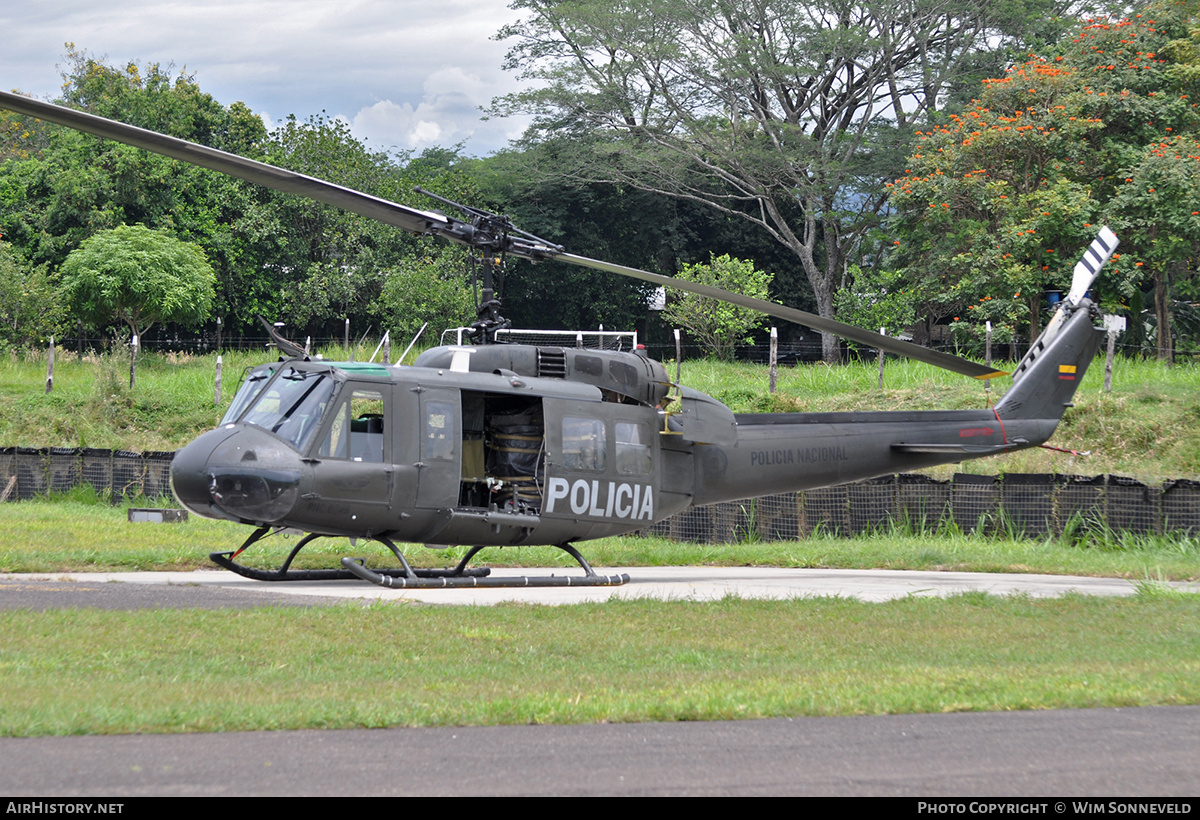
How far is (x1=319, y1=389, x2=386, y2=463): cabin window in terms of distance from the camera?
10.8 meters

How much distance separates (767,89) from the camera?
38.6 meters

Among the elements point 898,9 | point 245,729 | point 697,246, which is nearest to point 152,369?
point 697,246

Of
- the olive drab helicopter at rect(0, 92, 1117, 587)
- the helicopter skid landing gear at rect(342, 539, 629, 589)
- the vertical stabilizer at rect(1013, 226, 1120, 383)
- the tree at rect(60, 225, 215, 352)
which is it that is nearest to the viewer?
the olive drab helicopter at rect(0, 92, 1117, 587)

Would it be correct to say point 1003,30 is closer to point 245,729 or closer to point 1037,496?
point 1037,496

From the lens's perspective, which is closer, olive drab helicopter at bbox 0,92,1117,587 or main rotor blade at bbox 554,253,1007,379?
olive drab helicopter at bbox 0,92,1117,587

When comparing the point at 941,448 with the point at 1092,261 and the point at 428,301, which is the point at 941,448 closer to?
the point at 1092,261

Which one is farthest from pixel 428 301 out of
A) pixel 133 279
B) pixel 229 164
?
pixel 229 164

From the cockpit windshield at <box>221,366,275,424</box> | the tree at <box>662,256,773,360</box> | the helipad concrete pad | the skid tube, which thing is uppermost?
the tree at <box>662,256,773,360</box>

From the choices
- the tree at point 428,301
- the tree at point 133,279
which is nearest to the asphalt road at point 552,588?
the tree at point 428,301

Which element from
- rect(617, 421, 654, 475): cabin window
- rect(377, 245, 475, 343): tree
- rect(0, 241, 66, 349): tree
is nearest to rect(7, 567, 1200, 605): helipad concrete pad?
rect(617, 421, 654, 475): cabin window

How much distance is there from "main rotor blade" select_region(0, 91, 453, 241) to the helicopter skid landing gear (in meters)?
3.45

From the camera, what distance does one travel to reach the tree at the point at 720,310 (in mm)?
34406

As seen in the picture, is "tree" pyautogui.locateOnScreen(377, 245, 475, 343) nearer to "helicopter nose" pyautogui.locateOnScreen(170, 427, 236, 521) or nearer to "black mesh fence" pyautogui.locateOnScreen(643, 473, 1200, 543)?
"black mesh fence" pyautogui.locateOnScreen(643, 473, 1200, 543)

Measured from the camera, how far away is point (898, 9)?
36750mm
